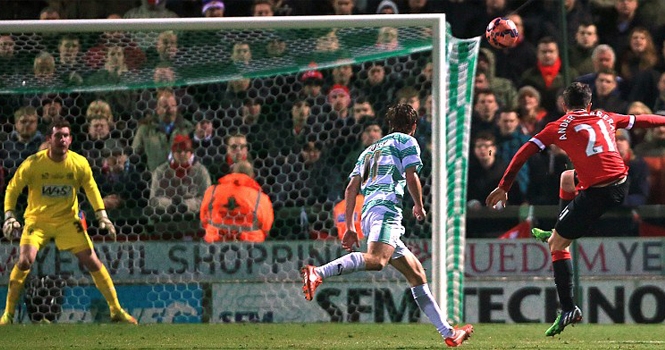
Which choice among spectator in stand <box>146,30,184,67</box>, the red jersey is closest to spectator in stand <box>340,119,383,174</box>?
spectator in stand <box>146,30,184,67</box>

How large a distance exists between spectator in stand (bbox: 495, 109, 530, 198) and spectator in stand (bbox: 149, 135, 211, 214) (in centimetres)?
262

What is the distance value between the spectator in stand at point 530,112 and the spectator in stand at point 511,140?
106 millimetres

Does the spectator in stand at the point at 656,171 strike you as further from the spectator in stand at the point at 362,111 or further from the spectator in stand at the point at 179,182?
the spectator in stand at the point at 179,182

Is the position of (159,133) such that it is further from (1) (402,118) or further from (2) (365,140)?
(1) (402,118)

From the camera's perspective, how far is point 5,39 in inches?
414

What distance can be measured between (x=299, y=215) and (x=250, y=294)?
803mm

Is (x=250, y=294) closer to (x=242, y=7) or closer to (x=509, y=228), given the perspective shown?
(x=509, y=228)

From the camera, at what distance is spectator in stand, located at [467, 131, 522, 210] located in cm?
1089

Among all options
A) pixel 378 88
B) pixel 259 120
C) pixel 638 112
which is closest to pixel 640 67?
pixel 638 112

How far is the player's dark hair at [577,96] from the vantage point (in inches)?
322

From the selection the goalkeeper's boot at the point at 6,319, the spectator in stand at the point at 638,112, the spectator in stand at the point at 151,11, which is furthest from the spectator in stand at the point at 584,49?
the goalkeeper's boot at the point at 6,319

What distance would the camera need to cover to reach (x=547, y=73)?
1167 cm

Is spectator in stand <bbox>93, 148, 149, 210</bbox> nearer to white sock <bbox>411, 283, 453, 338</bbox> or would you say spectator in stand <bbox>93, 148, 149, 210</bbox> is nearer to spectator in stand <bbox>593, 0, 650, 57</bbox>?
white sock <bbox>411, 283, 453, 338</bbox>

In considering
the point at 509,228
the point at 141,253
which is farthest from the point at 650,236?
the point at 141,253
